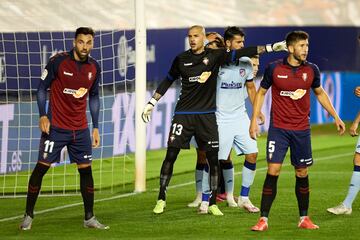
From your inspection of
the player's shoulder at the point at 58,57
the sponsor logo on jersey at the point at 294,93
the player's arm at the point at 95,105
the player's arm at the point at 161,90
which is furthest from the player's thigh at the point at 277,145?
the player's shoulder at the point at 58,57

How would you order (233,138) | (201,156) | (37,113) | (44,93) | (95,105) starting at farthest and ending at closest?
(37,113), (201,156), (233,138), (95,105), (44,93)

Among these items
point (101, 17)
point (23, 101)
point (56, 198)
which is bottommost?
point (56, 198)

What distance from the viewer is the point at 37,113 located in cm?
1711

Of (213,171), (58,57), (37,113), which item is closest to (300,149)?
(213,171)

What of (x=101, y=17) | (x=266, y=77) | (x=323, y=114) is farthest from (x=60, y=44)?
(x=323, y=114)

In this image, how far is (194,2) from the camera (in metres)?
23.8

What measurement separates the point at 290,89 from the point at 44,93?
245 cm

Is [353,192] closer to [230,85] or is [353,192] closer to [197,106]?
[230,85]

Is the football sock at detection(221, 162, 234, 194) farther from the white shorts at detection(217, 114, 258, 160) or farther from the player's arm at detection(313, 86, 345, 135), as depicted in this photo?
the player's arm at detection(313, 86, 345, 135)

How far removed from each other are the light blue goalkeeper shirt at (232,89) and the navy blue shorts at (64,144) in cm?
192

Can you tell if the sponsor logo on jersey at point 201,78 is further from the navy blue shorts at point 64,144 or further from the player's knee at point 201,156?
the navy blue shorts at point 64,144

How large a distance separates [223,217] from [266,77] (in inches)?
72.0

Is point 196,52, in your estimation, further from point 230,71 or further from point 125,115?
point 125,115

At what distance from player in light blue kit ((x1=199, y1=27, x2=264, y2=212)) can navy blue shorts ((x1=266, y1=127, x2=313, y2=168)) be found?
1.54m
